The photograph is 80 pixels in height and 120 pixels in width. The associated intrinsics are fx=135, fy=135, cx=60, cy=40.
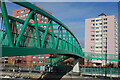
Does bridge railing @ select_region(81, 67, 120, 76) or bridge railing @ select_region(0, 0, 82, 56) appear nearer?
bridge railing @ select_region(0, 0, 82, 56)

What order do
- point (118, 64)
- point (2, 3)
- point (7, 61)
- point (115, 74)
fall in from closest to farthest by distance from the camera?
point (2, 3) → point (115, 74) → point (118, 64) → point (7, 61)

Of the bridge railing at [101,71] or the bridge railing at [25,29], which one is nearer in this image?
the bridge railing at [25,29]

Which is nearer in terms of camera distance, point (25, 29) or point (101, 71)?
point (25, 29)

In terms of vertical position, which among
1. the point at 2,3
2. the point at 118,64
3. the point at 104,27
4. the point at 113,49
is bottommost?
the point at 118,64

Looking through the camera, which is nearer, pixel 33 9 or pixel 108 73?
pixel 33 9

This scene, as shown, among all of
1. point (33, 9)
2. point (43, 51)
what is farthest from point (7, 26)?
point (43, 51)

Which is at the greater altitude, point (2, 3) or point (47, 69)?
point (2, 3)

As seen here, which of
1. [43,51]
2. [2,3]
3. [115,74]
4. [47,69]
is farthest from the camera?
[47,69]

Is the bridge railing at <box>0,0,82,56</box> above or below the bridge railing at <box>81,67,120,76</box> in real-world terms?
above

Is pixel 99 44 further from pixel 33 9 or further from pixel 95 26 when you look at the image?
pixel 33 9

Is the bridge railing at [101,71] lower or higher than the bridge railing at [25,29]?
lower

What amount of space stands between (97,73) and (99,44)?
24.2 metres

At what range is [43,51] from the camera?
32.3 feet

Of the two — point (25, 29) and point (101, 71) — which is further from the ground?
point (25, 29)
